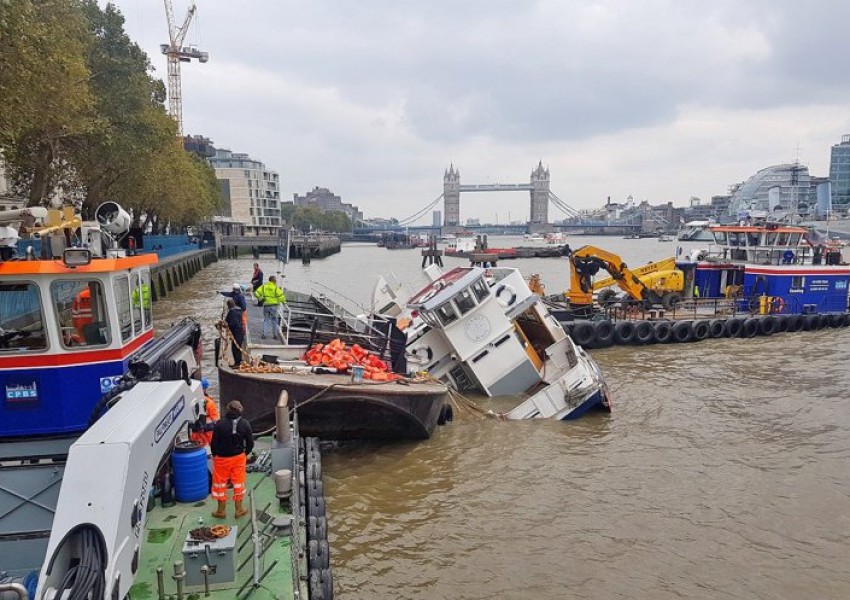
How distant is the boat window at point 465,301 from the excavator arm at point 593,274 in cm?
1030

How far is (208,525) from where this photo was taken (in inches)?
247

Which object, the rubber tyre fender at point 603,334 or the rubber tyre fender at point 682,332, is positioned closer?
the rubber tyre fender at point 603,334

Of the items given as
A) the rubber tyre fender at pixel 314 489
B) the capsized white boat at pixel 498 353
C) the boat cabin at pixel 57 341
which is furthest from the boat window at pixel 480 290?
the boat cabin at pixel 57 341

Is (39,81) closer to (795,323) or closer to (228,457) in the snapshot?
(228,457)

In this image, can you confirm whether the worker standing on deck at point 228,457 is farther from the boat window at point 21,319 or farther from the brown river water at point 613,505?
the brown river water at point 613,505

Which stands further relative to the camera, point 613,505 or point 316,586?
point 613,505

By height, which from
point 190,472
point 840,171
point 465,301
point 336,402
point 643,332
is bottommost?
point 643,332

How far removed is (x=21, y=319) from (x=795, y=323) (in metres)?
27.1

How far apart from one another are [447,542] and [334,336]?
6.08 meters

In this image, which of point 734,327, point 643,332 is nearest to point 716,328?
point 734,327

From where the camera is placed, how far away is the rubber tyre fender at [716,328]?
2389 centimetres

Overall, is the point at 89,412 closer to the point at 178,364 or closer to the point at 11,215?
the point at 178,364

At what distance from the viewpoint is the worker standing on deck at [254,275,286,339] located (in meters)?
13.8

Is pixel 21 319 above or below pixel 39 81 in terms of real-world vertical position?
below
